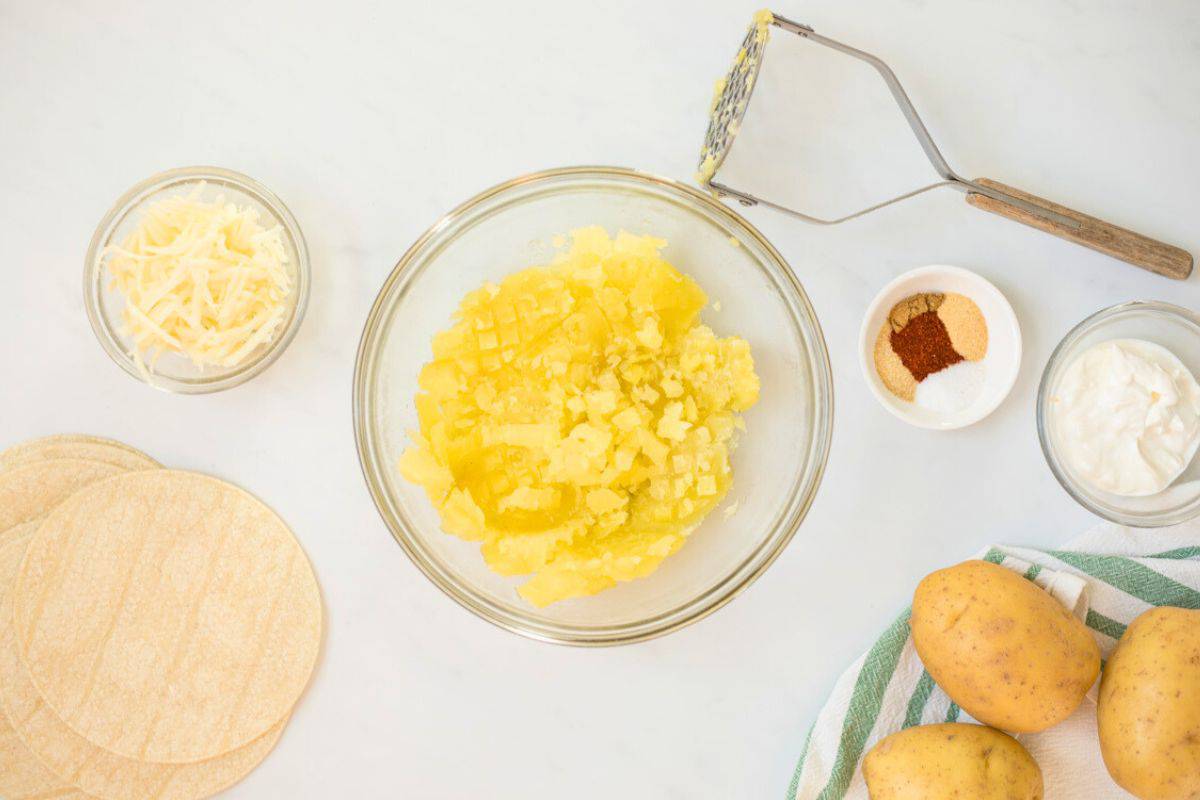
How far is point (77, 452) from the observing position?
1735 millimetres

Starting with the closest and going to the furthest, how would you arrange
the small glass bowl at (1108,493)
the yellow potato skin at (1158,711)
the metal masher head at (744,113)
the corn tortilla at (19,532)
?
the yellow potato skin at (1158,711) < the metal masher head at (744,113) < the small glass bowl at (1108,493) < the corn tortilla at (19,532)

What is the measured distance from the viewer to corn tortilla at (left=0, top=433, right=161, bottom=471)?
68.1 inches

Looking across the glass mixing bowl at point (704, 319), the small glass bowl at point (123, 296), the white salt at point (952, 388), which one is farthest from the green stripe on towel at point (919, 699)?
the small glass bowl at point (123, 296)

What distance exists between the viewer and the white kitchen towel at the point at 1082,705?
160 centimetres

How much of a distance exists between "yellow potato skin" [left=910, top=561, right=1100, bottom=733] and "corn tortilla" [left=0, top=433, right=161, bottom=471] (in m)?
1.56

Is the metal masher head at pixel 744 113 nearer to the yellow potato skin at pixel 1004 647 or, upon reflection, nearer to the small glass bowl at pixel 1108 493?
the small glass bowl at pixel 1108 493

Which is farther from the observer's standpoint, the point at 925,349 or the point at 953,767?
the point at 925,349

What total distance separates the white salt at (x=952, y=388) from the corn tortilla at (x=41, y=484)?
1.60m

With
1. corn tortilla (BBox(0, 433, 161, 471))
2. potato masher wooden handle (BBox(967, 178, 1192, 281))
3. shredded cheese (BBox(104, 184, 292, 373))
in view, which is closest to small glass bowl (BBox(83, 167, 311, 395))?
shredded cheese (BBox(104, 184, 292, 373))

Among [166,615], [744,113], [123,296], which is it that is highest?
[744,113]

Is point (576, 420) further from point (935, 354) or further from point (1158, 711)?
point (1158, 711)

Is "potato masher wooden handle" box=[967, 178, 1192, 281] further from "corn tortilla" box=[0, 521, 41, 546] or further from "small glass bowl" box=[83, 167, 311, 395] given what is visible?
"corn tortilla" box=[0, 521, 41, 546]

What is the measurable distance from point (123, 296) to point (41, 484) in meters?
0.42

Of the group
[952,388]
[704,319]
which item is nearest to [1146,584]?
[952,388]
